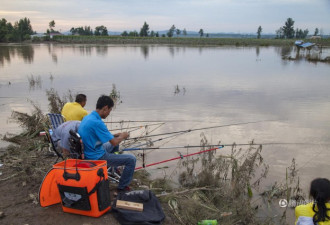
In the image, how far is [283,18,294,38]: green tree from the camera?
9312 centimetres

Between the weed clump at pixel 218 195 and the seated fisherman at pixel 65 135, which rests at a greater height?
the seated fisherman at pixel 65 135

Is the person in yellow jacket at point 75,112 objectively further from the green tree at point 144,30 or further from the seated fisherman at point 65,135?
the green tree at point 144,30

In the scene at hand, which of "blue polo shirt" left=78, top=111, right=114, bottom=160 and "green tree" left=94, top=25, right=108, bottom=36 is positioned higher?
"green tree" left=94, top=25, right=108, bottom=36

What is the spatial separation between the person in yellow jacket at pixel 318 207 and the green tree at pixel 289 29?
103 meters

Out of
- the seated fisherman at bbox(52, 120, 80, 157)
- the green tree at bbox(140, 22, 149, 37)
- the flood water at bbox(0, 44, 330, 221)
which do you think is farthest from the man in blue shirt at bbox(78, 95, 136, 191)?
the green tree at bbox(140, 22, 149, 37)

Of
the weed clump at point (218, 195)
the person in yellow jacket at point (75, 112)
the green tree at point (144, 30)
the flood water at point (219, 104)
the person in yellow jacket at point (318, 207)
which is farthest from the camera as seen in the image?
the green tree at point (144, 30)

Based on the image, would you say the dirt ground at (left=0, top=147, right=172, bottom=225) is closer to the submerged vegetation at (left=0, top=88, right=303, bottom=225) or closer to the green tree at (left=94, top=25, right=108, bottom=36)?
the submerged vegetation at (left=0, top=88, right=303, bottom=225)

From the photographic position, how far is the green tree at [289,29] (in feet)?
306

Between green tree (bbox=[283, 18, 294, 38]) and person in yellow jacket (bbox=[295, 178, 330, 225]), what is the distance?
4039 inches

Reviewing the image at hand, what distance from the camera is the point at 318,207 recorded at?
248 centimetres

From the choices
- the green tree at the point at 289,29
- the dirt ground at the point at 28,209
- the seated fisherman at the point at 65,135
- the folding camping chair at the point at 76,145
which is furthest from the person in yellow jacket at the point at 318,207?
the green tree at the point at 289,29

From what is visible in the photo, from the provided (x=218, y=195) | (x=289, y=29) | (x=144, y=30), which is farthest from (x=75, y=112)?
(x=289, y=29)

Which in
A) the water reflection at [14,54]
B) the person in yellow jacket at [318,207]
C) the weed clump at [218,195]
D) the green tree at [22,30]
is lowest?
the weed clump at [218,195]

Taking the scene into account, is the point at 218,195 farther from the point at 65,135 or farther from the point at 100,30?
the point at 100,30
